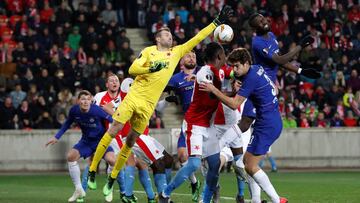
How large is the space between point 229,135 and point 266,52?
57.2 inches

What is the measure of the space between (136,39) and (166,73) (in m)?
20.0

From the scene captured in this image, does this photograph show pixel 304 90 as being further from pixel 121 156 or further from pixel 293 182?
pixel 121 156

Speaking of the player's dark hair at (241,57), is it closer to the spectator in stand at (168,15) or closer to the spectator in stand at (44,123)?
the spectator in stand at (44,123)

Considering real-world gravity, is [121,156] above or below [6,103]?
above

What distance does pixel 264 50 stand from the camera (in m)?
16.8

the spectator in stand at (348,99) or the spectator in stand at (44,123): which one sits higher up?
the spectator in stand at (44,123)

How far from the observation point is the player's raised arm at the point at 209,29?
16234 millimetres

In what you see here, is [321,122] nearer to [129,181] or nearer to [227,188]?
[227,188]

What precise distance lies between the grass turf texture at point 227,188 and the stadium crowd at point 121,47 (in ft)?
12.5

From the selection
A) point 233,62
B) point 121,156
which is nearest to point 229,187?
point 121,156

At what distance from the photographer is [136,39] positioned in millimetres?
36219

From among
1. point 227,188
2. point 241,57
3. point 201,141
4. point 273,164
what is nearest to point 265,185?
point 201,141

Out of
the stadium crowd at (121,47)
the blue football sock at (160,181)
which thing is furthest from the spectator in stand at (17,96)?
the blue football sock at (160,181)

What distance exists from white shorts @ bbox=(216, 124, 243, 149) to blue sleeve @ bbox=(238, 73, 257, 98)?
6.68 ft
